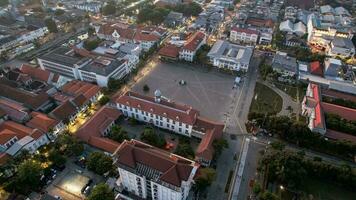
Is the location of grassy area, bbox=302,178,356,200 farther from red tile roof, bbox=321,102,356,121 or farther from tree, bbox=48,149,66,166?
tree, bbox=48,149,66,166

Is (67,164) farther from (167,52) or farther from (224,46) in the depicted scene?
(224,46)

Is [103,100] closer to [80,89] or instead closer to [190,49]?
[80,89]

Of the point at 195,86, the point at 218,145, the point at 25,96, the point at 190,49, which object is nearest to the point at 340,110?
the point at 218,145

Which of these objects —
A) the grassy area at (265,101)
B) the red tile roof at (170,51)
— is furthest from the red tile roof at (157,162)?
the red tile roof at (170,51)

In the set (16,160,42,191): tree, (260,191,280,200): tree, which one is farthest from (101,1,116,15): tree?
(260,191,280,200): tree

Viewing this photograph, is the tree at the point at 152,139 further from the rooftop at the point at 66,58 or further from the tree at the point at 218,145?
the rooftop at the point at 66,58

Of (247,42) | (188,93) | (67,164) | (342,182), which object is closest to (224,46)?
(247,42)

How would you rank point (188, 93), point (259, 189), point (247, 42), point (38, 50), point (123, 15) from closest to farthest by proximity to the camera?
point (259, 189) → point (188, 93) → point (38, 50) → point (247, 42) → point (123, 15)
